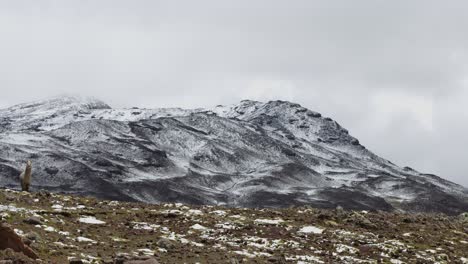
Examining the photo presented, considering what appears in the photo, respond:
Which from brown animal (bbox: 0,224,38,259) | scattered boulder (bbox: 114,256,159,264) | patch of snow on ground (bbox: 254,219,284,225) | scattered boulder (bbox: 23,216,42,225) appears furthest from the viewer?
patch of snow on ground (bbox: 254,219,284,225)

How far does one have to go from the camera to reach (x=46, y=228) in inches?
792

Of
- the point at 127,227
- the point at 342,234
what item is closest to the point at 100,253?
the point at 127,227

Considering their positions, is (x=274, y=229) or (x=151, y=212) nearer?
(x=274, y=229)

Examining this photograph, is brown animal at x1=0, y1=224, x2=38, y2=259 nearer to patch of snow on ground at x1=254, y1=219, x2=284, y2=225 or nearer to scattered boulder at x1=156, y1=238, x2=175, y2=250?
scattered boulder at x1=156, y1=238, x2=175, y2=250

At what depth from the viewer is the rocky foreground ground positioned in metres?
18.9

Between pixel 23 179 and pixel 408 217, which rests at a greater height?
pixel 408 217

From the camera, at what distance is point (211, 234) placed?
74.4 ft

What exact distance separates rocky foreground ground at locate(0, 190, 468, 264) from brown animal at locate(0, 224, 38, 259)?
0.16 ft

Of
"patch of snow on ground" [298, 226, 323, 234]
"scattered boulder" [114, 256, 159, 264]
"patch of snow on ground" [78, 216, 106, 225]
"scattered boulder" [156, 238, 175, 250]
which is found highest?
"patch of snow on ground" [298, 226, 323, 234]

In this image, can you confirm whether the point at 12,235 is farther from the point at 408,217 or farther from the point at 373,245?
the point at 408,217

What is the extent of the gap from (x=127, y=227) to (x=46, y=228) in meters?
3.42

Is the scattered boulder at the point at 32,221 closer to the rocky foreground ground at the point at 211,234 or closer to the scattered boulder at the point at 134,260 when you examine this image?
the rocky foreground ground at the point at 211,234

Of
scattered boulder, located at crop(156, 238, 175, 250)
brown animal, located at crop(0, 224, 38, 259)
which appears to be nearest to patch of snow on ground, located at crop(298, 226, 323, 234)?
scattered boulder, located at crop(156, 238, 175, 250)

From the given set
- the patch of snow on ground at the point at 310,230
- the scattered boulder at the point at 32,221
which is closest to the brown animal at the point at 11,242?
the scattered boulder at the point at 32,221
